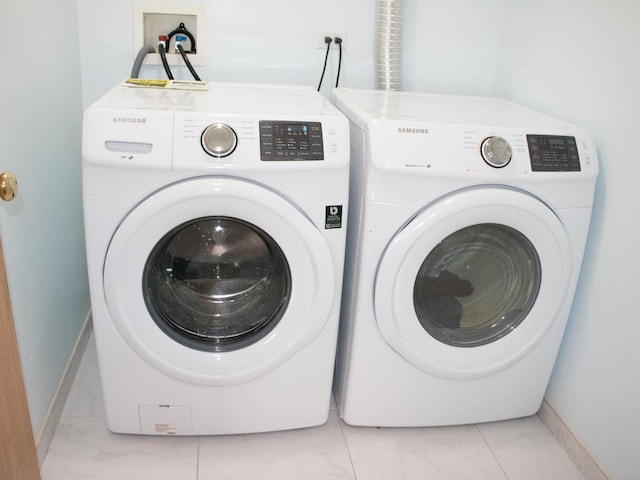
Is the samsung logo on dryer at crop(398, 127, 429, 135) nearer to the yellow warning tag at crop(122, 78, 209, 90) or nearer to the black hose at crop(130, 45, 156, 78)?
the yellow warning tag at crop(122, 78, 209, 90)

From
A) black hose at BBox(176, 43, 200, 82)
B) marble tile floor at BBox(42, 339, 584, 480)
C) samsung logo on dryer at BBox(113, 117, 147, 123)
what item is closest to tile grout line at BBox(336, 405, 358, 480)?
marble tile floor at BBox(42, 339, 584, 480)

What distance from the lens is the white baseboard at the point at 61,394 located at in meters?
1.45

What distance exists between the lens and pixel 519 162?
137 cm

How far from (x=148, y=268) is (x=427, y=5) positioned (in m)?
1.29

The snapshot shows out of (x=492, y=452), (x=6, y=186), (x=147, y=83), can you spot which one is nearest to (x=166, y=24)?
(x=147, y=83)

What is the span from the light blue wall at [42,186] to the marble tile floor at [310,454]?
0.41 ft

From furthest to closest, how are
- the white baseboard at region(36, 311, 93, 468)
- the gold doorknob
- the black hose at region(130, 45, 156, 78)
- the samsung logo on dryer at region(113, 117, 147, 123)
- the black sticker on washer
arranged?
the black hose at region(130, 45, 156, 78), the white baseboard at region(36, 311, 93, 468), the black sticker on washer, the samsung logo on dryer at region(113, 117, 147, 123), the gold doorknob

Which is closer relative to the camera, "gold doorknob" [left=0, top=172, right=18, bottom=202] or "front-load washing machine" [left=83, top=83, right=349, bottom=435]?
"gold doorknob" [left=0, top=172, right=18, bottom=202]

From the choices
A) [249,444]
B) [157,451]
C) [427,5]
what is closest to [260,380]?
[249,444]

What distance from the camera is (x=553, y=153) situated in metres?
1.39

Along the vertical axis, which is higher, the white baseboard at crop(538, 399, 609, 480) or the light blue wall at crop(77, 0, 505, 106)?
the light blue wall at crop(77, 0, 505, 106)

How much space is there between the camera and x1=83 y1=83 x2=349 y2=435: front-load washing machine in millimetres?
1228

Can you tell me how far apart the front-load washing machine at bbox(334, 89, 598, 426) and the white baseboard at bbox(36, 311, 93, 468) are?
0.76 metres

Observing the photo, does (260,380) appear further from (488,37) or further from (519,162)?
(488,37)
